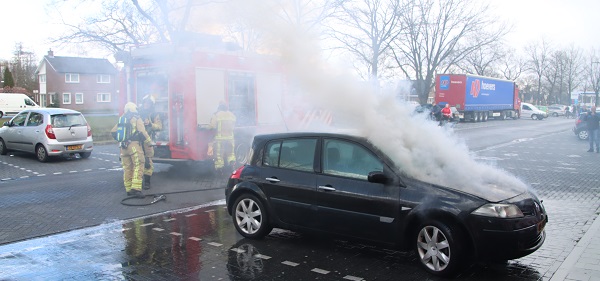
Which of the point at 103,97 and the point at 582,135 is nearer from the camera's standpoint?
the point at 582,135

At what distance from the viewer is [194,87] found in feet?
34.6

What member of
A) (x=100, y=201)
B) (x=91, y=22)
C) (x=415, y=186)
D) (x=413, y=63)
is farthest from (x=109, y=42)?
(x=413, y=63)

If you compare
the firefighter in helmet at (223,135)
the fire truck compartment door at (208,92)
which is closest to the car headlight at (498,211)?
the firefighter in helmet at (223,135)

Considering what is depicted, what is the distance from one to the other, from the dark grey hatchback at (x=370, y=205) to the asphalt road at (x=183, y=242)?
0.31 m

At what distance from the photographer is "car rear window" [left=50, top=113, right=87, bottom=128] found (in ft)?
45.2

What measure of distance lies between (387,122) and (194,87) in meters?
6.03

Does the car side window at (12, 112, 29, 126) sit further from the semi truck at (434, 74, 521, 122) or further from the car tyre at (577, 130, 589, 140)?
the semi truck at (434, 74, 521, 122)

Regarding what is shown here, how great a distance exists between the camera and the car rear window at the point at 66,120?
13.8 m

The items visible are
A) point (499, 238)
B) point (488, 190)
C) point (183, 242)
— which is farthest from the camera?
point (183, 242)

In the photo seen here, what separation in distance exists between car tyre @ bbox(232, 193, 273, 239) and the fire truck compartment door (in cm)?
496

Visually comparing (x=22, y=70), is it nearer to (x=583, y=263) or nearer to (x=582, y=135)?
(x=582, y=135)

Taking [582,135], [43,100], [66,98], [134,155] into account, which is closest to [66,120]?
[134,155]

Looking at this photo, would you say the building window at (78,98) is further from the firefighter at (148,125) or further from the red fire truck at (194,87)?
the firefighter at (148,125)

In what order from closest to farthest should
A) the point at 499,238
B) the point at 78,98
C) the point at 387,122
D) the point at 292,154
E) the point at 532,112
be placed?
the point at 499,238, the point at 387,122, the point at 292,154, the point at 532,112, the point at 78,98
